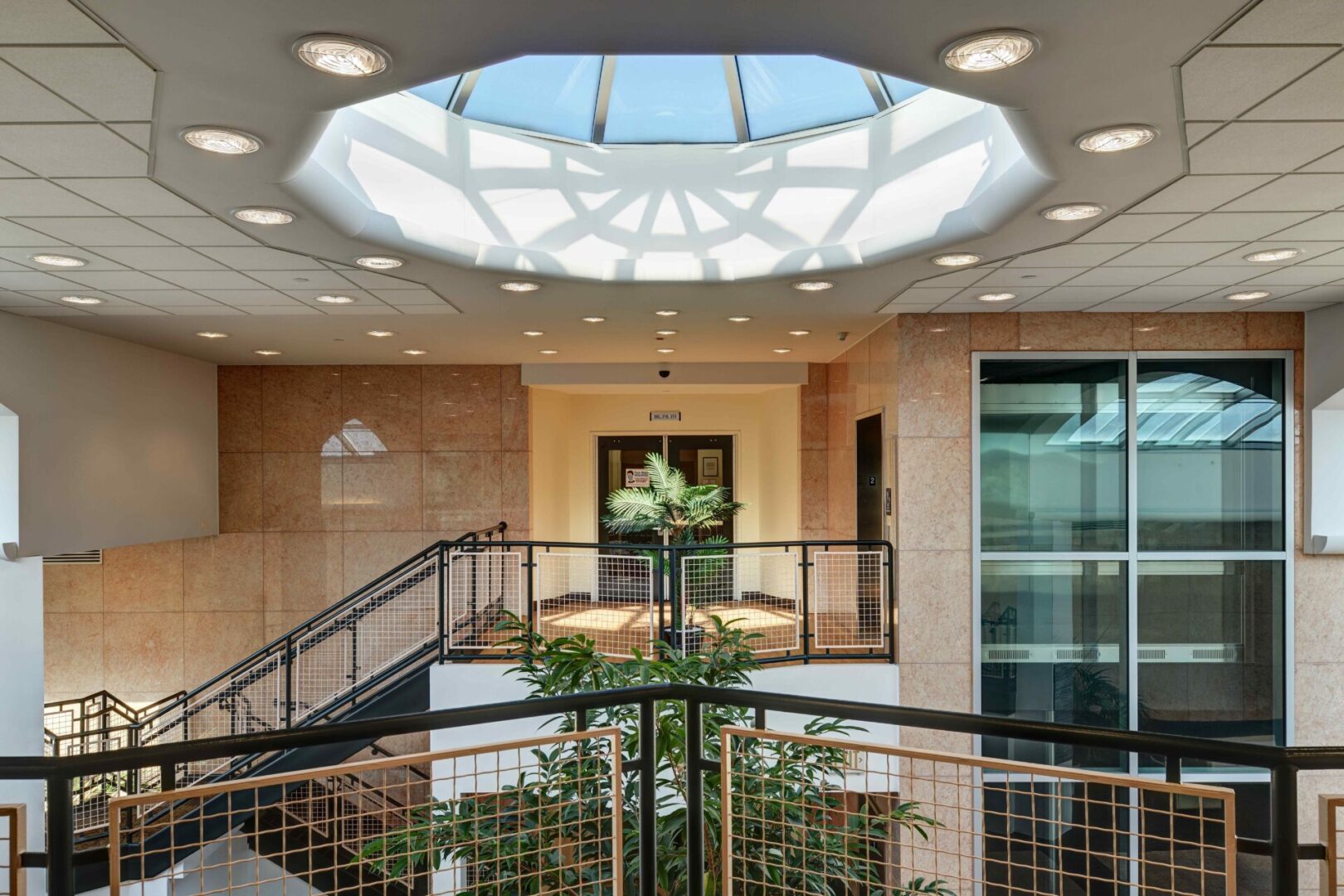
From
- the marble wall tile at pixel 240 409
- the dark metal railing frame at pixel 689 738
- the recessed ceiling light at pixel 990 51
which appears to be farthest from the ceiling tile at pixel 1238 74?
the marble wall tile at pixel 240 409

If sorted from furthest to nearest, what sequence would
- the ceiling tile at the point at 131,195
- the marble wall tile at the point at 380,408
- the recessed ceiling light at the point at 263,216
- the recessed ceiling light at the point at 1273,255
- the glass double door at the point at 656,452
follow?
the glass double door at the point at 656,452, the marble wall tile at the point at 380,408, the recessed ceiling light at the point at 1273,255, the recessed ceiling light at the point at 263,216, the ceiling tile at the point at 131,195

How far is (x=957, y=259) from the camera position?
4.66 meters

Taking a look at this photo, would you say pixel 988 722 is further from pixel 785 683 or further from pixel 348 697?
pixel 348 697

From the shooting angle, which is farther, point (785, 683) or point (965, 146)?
point (785, 683)

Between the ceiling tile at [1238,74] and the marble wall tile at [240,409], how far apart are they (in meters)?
9.73

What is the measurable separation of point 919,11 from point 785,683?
5.08 meters

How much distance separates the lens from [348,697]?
7383 mm

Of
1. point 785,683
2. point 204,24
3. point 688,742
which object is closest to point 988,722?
point 688,742

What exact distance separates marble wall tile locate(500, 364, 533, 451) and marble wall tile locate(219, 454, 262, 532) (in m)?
2.92

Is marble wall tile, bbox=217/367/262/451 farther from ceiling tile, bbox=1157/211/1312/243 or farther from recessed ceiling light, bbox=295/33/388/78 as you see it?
ceiling tile, bbox=1157/211/1312/243

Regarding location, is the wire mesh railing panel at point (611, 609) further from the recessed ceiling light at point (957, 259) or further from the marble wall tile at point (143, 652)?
the marble wall tile at point (143, 652)

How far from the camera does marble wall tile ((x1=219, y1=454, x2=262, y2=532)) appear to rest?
9.84 m

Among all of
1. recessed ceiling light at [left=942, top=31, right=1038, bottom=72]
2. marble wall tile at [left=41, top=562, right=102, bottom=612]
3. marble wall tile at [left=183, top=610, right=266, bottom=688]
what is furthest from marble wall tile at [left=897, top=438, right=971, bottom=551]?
marble wall tile at [left=41, top=562, right=102, bottom=612]

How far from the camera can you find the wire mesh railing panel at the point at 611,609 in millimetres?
7027
